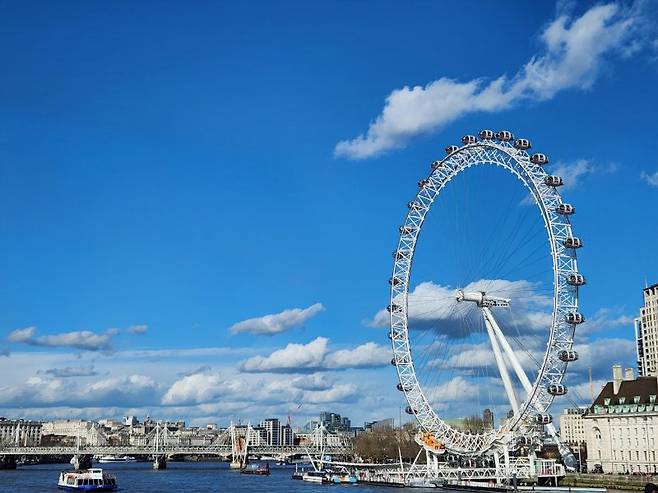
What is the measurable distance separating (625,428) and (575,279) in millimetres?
29186

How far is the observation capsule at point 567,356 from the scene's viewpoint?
60916 millimetres

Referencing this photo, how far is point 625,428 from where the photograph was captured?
82.9 metres

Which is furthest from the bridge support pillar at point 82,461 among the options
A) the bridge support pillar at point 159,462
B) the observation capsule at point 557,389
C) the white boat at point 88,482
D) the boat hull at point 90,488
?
the observation capsule at point 557,389

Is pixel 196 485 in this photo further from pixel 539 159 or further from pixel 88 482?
pixel 539 159

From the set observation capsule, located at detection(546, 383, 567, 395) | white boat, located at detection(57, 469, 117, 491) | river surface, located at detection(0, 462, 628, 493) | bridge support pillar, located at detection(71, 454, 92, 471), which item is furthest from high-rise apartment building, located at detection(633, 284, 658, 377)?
bridge support pillar, located at detection(71, 454, 92, 471)

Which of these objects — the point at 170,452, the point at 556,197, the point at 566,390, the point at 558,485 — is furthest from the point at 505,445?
the point at 170,452

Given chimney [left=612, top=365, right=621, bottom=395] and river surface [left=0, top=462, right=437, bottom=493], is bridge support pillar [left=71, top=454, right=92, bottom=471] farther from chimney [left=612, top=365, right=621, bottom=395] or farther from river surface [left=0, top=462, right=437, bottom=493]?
chimney [left=612, top=365, right=621, bottom=395]

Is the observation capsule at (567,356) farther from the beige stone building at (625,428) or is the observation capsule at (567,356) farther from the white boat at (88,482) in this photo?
the white boat at (88,482)

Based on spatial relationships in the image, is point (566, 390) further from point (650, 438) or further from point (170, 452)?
point (170, 452)

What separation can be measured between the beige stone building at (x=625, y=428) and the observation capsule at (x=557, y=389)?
2272 cm

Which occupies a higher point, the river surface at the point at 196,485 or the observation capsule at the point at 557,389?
the observation capsule at the point at 557,389

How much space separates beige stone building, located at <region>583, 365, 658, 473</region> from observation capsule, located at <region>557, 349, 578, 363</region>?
78.5ft

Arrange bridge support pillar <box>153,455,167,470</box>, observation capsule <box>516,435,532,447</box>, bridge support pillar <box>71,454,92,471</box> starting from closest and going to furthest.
→ observation capsule <box>516,435,532,447</box>
bridge support pillar <box>71,454,92,471</box>
bridge support pillar <box>153,455,167,470</box>

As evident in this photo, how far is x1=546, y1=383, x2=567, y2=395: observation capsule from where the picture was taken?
61312mm
